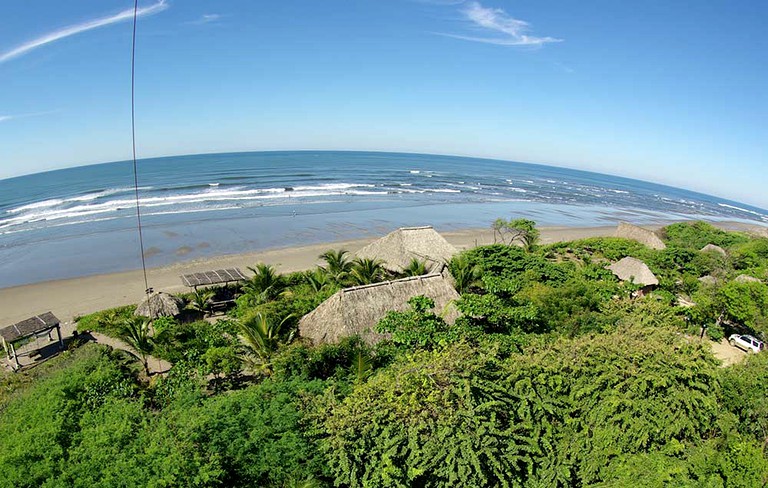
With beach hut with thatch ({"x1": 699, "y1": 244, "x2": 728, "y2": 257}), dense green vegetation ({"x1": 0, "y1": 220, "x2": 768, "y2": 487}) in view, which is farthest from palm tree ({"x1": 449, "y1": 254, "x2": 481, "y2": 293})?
beach hut with thatch ({"x1": 699, "y1": 244, "x2": 728, "y2": 257})

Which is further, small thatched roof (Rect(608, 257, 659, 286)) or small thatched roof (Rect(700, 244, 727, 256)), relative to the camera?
small thatched roof (Rect(700, 244, 727, 256))

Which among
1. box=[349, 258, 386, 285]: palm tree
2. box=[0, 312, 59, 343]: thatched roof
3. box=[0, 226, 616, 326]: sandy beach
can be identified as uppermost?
box=[349, 258, 386, 285]: palm tree

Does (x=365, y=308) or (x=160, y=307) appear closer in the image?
(x=365, y=308)

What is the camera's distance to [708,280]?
17.3 metres

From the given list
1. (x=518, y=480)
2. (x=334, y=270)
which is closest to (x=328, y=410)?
(x=518, y=480)

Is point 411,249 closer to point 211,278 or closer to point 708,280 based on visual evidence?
point 211,278

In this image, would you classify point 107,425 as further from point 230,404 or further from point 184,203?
point 184,203

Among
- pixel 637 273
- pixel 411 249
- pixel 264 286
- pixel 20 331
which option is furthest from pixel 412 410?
pixel 637 273

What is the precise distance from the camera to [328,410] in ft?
22.4

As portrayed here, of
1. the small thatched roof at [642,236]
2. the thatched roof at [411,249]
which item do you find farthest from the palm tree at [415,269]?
the small thatched roof at [642,236]

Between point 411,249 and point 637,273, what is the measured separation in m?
9.55

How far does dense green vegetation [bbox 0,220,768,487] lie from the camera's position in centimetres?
600

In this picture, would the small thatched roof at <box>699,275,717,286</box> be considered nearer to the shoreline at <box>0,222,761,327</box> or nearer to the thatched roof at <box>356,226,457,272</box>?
the thatched roof at <box>356,226,457,272</box>

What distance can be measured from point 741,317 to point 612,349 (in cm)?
948
